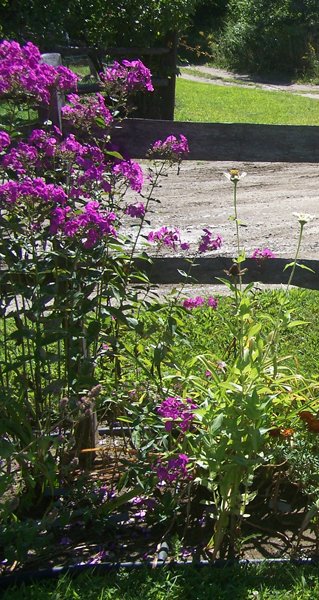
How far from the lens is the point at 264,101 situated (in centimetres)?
1773

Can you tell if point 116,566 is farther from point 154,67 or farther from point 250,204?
point 154,67

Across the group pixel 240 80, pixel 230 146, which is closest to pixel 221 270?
pixel 230 146

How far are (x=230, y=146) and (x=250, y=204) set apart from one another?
5012 millimetres

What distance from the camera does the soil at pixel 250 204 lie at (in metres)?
7.05

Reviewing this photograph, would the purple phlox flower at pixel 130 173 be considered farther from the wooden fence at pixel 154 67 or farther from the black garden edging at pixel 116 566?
the wooden fence at pixel 154 67

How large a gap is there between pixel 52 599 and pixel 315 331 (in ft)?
9.08

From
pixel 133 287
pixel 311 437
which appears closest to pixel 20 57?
pixel 133 287

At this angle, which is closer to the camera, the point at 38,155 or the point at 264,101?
the point at 38,155

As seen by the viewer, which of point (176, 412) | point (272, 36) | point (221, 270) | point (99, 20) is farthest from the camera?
point (272, 36)

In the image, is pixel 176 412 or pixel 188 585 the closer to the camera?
pixel 188 585

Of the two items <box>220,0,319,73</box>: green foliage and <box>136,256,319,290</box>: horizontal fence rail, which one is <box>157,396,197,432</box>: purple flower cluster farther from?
<box>220,0,319,73</box>: green foliage

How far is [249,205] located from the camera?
8.45m

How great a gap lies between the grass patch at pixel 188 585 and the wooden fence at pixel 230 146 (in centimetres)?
112

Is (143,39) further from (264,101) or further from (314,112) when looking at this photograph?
(264,101)
